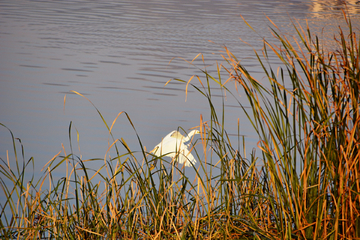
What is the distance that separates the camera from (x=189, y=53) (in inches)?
244

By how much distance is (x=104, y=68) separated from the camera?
523cm

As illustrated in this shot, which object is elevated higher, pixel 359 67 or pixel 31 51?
pixel 359 67

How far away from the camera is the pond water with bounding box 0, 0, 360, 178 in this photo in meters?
3.23

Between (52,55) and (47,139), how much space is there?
307 cm

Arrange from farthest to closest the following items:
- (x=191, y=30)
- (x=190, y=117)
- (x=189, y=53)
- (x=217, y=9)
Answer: (x=217, y=9)
(x=191, y=30)
(x=189, y=53)
(x=190, y=117)

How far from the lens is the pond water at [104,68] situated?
323cm

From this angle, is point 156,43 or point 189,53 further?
point 156,43

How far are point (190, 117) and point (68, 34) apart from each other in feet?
14.8

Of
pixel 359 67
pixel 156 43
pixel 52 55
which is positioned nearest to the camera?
pixel 359 67

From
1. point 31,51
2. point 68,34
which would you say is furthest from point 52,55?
point 68,34

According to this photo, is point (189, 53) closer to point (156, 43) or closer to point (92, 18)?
point (156, 43)

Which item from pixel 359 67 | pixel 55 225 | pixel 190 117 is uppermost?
pixel 359 67

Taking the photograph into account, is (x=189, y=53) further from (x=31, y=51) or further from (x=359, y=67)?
(x=359, y=67)

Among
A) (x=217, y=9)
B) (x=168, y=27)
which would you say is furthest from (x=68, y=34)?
(x=217, y=9)
